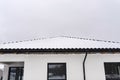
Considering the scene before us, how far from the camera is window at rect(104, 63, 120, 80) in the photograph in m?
7.30

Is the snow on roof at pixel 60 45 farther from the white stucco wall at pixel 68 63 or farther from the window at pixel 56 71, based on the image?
the window at pixel 56 71

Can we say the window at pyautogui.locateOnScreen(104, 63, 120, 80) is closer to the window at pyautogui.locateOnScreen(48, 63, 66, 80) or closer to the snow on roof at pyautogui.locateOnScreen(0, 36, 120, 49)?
the snow on roof at pyautogui.locateOnScreen(0, 36, 120, 49)

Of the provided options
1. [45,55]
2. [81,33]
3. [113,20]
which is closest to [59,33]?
[81,33]

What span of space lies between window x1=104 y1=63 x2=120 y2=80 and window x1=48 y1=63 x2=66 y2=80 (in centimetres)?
208

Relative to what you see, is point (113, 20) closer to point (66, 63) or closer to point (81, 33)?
point (81, 33)

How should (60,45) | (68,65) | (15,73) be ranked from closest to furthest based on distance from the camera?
(68,65), (60,45), (15,73)

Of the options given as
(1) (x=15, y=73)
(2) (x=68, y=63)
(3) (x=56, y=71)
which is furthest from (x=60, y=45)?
(1) (x=15, y=73)

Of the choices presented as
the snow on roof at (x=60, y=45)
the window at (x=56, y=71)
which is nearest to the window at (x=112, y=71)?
the snow on roof at (x=60, y=45)

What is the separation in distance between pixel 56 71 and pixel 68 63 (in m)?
0.72

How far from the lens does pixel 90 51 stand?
6.74 meters

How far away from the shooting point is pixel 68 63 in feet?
24.3

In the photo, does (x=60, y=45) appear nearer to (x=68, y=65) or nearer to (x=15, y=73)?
(x=68, y=65)

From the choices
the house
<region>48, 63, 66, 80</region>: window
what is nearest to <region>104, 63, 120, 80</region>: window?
the house

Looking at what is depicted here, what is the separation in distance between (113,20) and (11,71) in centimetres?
940
